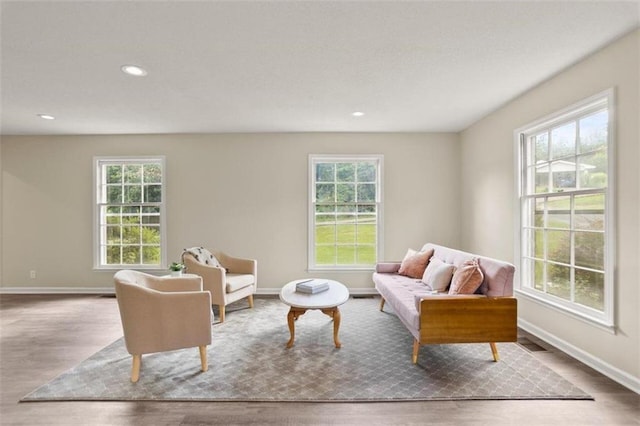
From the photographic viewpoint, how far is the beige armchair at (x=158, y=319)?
86.8 inches

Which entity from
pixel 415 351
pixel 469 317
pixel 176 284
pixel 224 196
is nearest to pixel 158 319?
pixel 176 284

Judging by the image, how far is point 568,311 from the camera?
8.70 feet

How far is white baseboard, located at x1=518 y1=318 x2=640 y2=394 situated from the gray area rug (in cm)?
36

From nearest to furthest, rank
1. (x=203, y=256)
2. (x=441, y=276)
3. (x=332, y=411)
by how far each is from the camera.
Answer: (x=332, y=411) → (x=441, y=276) → (x=203, y=256)

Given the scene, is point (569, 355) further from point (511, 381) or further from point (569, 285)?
point (511, 381)

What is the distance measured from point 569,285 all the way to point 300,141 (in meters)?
3.76

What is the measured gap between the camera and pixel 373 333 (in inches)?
123

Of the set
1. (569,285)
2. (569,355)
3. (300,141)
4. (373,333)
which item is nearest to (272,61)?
(300,141)

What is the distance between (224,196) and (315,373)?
319cm

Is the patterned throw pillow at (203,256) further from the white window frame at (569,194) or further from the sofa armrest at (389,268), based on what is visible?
the white window frame at (569,194)

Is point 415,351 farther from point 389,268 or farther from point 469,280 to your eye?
point 389,268

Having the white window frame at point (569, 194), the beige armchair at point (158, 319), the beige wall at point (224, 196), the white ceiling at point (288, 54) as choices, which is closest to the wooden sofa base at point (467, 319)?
the white window frame at point (569, 194)

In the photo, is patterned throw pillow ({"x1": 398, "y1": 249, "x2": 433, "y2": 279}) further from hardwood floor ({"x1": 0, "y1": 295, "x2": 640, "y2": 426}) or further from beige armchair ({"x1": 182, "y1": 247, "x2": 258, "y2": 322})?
beige armchair ({"x1": 182, "y1": 247, "x2": 258, "y2": 322})

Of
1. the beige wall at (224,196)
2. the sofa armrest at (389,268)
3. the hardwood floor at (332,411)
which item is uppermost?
the beige wall at (224,196)
